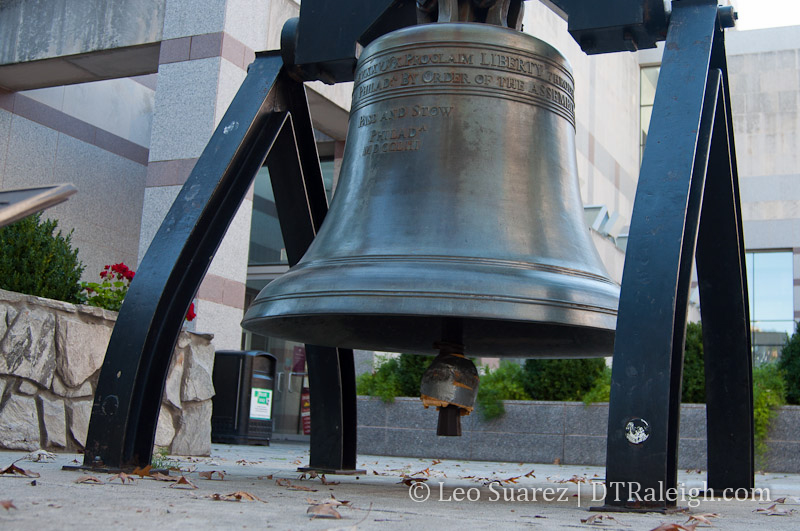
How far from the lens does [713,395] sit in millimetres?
4086

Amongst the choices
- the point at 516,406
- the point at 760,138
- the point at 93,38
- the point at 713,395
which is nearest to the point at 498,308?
the point at 713,395

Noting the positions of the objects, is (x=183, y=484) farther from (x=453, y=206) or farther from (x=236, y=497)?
(x=453, y=206)

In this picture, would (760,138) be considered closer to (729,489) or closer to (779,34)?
(779,34)

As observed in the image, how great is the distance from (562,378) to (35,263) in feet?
19.2

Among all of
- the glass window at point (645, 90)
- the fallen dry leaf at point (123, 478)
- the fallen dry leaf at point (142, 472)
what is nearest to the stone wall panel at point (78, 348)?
the fallen dry leaf at point (142, 472)

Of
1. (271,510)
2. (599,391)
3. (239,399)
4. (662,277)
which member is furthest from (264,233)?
(271,510)

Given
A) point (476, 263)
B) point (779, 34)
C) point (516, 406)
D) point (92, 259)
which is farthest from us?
point (779, 34)

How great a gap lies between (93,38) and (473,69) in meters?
7.89

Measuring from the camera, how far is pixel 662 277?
2.81m

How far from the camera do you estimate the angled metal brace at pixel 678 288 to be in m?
2.67

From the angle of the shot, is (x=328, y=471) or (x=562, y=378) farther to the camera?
(x=562, y=378)

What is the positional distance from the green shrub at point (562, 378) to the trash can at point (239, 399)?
3180 millimetres

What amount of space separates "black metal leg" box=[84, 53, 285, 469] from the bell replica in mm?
337

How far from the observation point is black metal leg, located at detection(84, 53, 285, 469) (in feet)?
11.0
